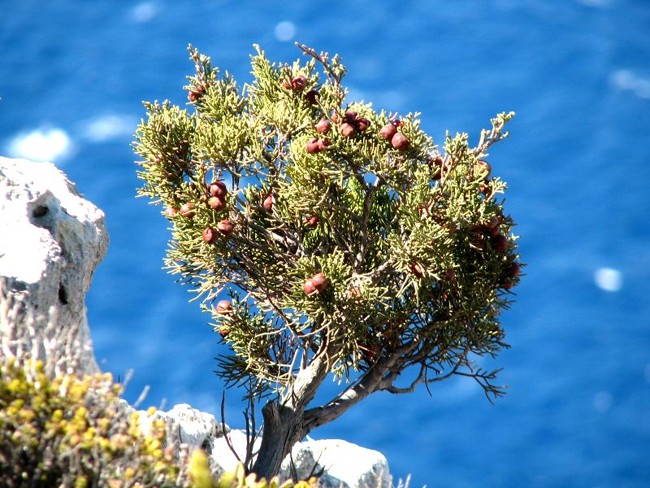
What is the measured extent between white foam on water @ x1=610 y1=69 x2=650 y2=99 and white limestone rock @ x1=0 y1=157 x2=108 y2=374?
11.4m

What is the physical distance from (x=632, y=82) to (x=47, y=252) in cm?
1212

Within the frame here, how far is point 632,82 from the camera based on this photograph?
47.4ft

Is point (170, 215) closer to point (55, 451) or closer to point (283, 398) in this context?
point (283, 398)

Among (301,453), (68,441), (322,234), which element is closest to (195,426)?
(301,453)

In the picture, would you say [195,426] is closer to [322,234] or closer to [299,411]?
[299,411]

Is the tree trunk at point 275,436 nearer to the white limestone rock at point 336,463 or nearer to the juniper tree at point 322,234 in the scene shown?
the juniper tree at point 322,234

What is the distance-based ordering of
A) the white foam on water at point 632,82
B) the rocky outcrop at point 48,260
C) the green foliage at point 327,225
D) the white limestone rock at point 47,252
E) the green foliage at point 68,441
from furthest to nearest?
the white foam on water at point 632,82 → the green foliage at point 327,225 → the white limestone rock at point 47,252 → the rocky outcrop at point 48,260 → the green foliage at point 68,441

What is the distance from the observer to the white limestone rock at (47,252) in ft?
13.8

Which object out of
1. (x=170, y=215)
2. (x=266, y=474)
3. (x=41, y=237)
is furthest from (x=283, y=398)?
(x=41, y=237)

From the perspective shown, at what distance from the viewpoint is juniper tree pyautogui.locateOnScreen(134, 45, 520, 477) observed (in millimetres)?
4703

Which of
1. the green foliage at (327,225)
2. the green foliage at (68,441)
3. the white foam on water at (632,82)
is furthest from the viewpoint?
the white foam on water at (632,82)

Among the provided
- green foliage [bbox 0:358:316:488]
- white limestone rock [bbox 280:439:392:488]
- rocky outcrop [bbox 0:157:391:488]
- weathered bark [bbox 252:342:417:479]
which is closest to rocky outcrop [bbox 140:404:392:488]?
white limestone rock [bbox 280:439:392:488]

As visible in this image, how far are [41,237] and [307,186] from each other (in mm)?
1388

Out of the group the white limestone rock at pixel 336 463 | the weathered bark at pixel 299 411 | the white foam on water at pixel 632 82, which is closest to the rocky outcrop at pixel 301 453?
the white limestone rock at pixel 336 463
